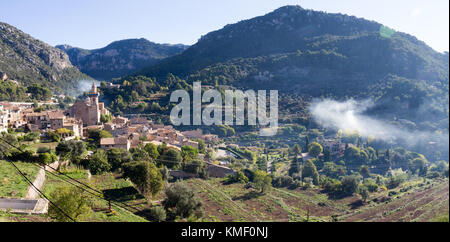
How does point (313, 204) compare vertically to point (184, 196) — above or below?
below

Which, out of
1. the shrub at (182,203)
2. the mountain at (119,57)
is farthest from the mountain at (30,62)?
the mountain at (119,57)

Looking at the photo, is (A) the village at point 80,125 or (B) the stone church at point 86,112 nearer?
(A) the village at point 80,125

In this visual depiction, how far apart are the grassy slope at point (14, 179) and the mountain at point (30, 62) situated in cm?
4174

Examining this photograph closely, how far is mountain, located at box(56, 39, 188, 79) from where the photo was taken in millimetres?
132200

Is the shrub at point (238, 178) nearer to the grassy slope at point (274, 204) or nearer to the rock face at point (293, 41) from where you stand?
the grassy slope at point (274, 204)

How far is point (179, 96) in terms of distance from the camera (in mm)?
56344

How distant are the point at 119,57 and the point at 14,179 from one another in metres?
140

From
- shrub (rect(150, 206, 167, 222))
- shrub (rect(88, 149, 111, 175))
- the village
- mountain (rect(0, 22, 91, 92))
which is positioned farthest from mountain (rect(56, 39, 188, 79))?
shrub (rect(150, 206, 167, 222))

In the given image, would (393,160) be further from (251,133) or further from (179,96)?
(179,96)

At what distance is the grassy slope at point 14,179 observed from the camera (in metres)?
10.2

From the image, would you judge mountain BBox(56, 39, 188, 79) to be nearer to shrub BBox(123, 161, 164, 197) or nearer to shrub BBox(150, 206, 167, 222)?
shrub BBox(123, 161, 164, 197)

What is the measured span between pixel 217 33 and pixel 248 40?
14688 millimetres

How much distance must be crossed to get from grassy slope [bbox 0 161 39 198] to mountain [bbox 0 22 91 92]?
137 feet
